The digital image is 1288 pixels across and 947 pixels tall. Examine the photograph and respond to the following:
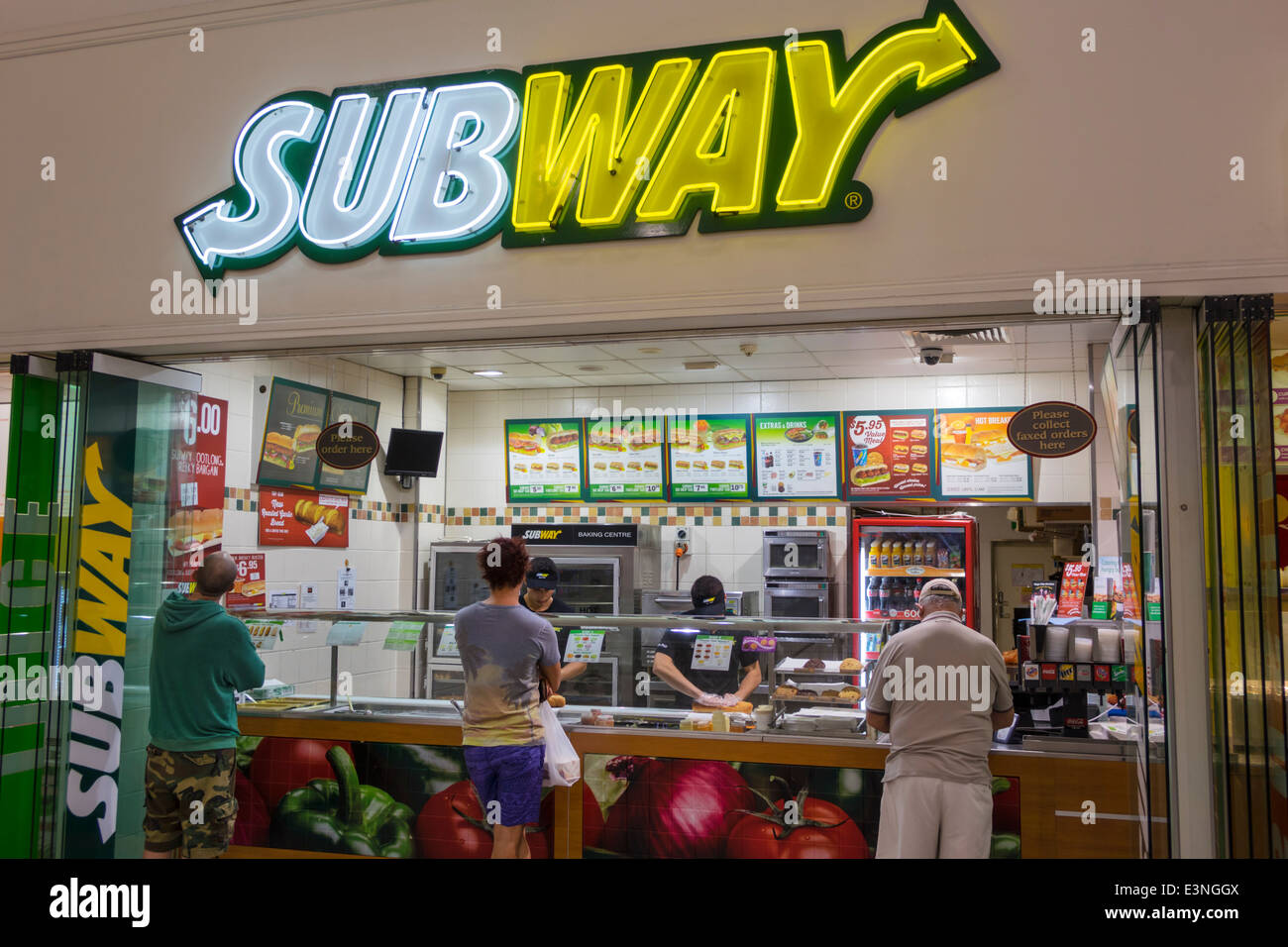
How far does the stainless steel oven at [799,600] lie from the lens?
784 centimetres

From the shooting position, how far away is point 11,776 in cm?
414

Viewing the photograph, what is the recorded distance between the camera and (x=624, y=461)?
27.9ft

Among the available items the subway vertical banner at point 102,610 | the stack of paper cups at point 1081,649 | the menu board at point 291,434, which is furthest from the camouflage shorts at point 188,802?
the stack of paper cups at point 1081,649

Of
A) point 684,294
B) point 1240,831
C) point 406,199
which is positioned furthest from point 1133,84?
point 406,199

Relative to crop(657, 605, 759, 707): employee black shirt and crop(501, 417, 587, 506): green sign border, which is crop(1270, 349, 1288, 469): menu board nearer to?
crop(657, 605, 759, 707): employee black shirt

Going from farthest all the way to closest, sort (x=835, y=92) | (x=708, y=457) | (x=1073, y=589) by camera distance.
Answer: (x=708, y=457) → (x=1073, y=589) → (x=835, y=92)

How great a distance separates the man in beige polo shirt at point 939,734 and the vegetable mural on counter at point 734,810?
0.29 metres

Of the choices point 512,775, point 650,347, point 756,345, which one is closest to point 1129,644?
point 512,775

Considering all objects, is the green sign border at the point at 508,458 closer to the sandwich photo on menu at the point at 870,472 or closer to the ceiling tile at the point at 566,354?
the ceiling tile at the point at 566,354

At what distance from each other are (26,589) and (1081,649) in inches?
168

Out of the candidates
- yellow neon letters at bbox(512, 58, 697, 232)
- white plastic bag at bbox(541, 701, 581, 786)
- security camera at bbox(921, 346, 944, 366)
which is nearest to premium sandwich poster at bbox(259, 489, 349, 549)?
white plastic bag at bbox(541, 701, 581, 786)

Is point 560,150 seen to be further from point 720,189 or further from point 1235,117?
point 1235,117

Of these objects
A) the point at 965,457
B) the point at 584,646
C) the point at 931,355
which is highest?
the point at 931,355

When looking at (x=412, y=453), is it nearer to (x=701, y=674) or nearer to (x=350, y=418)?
(x=350, y=418)
